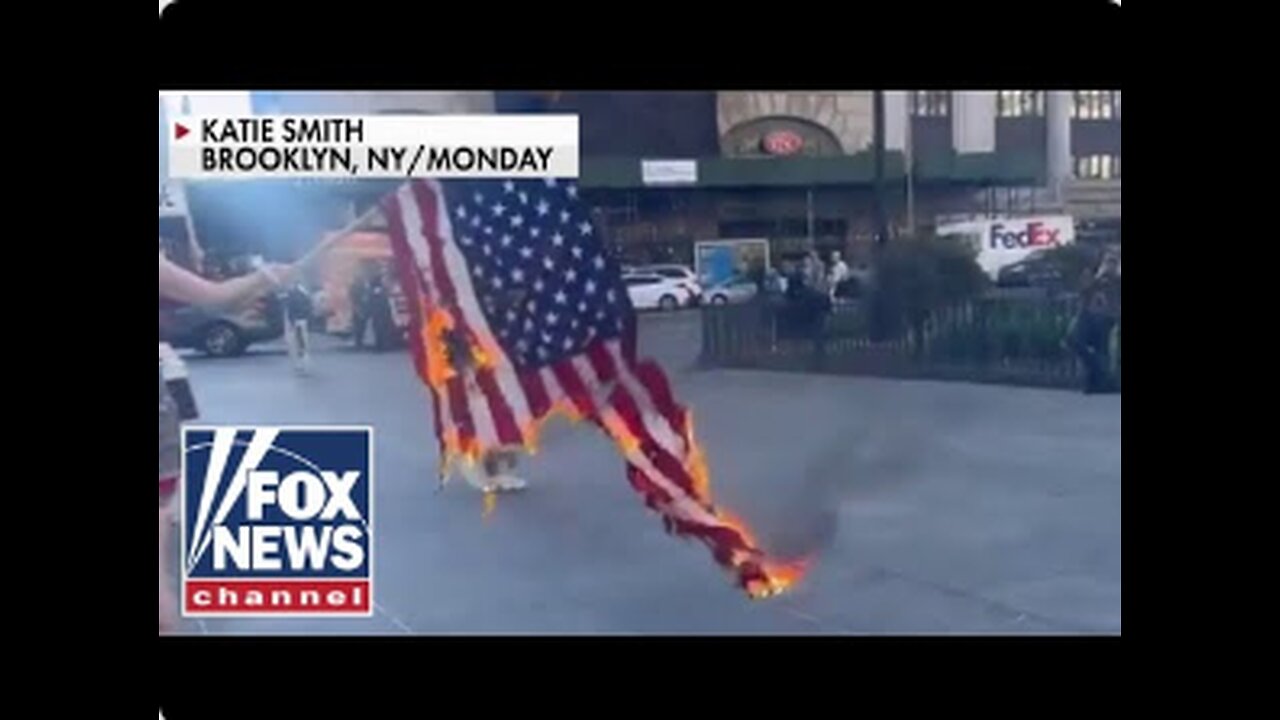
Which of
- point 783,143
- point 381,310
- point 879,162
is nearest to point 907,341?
point 879,162

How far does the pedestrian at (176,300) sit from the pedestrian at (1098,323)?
225 centimetres

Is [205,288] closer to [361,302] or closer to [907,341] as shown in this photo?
[361,302]

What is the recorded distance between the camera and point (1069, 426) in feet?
17.6

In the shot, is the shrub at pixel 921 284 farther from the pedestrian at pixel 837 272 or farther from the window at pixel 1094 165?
the window at pixel 1094 165

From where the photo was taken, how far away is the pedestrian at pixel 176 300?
5.23 m

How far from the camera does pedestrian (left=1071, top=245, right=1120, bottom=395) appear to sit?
210 inches

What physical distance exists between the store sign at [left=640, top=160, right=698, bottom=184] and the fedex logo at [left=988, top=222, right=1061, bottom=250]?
2.84 ft

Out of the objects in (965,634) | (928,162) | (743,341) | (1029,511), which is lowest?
(965,634)

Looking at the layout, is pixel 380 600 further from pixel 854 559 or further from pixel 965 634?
pixel 965 634

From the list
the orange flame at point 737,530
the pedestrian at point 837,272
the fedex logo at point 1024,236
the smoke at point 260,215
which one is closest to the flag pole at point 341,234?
the smoke at point 260,215

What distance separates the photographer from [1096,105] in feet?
17.4

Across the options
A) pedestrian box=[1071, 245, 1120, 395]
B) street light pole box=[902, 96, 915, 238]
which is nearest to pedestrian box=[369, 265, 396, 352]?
street light pole box=[902, 96, 915, 238]
